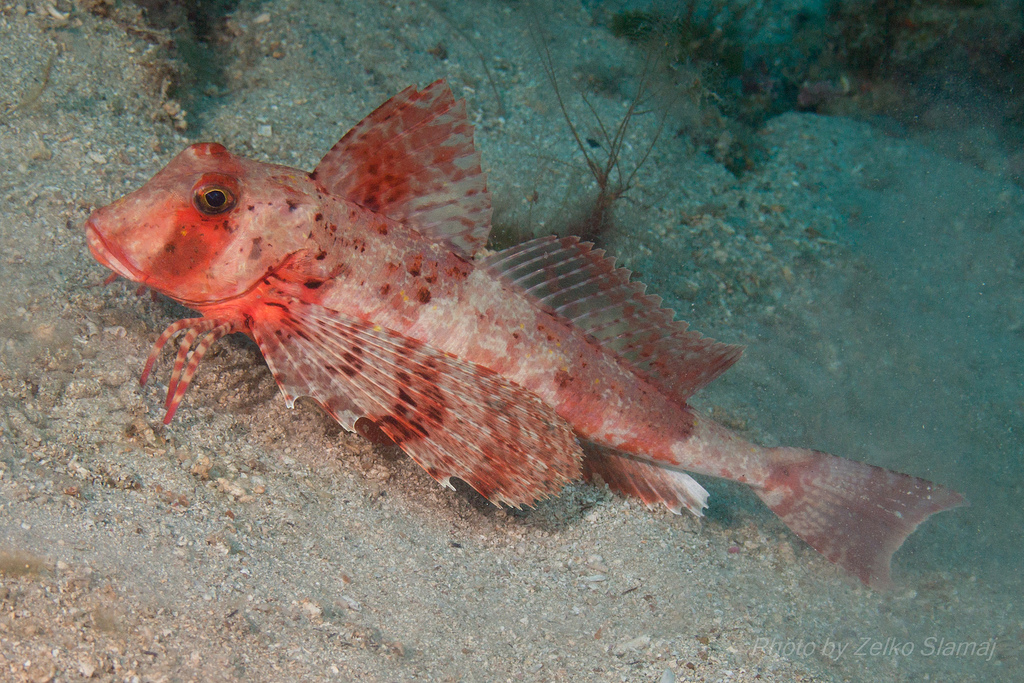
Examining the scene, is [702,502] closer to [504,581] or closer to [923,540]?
[504,581]

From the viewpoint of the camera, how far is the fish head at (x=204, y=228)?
8.25ft

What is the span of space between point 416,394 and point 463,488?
80cm

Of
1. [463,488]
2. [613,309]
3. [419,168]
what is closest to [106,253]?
[419,168]

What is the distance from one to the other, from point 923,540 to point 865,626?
1093mm

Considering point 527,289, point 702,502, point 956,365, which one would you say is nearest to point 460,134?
point 527,289

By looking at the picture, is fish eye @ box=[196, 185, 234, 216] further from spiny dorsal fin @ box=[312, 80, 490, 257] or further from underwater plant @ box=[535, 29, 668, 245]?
underwater plant @ box=[535, 29, 668, 245]

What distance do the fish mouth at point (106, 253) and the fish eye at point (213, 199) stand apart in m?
0.38

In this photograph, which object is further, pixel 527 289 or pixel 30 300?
pixel 527 289

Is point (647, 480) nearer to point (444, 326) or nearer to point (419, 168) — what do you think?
point (444, 326)

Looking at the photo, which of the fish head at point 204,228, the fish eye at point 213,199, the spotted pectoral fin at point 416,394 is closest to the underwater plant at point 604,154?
the spotted pectoral fin at point 416,394

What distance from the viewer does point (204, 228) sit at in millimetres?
2570

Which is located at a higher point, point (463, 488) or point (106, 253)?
point (106, 253)

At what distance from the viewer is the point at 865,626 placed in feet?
11.0

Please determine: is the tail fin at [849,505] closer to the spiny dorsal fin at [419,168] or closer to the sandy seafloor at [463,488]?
the sandy seafloor at [463,488]
